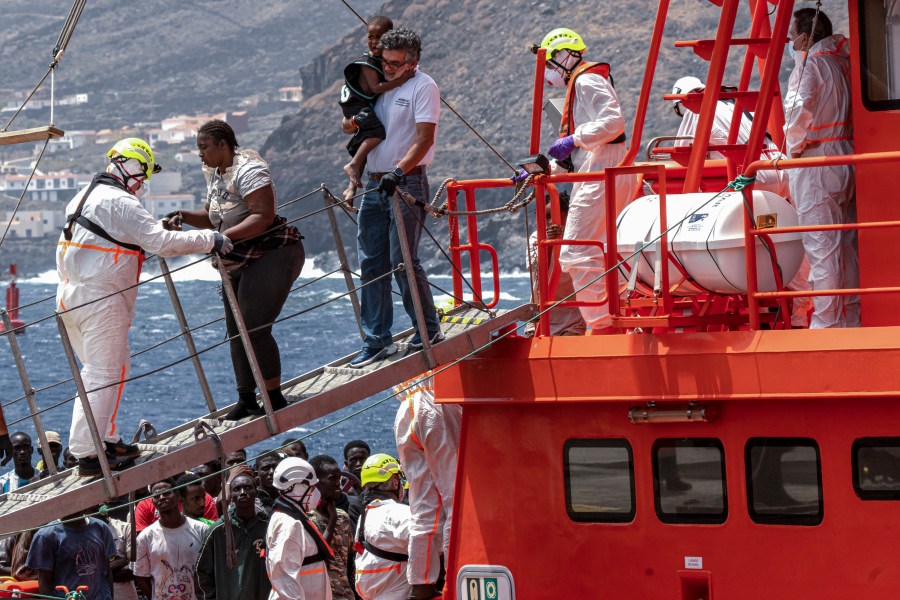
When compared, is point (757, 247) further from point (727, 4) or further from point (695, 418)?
point (727, 4)

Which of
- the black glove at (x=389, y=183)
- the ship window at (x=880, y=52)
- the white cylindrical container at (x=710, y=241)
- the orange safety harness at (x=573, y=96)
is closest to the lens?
the white cylindrical container at (x=710, y=241)

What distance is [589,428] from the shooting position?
27.3 feet

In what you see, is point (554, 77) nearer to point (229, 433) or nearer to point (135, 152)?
point (135, 152)

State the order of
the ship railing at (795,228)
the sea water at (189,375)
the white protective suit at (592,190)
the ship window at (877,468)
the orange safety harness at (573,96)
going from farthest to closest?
1. the sea water at (189,375)
2. the orange safety harness at (573,96)
3. the white protective suit at (592,190)
4. the ship window at (877,468)
5. the ship railing at (795,228)

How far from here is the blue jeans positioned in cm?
921

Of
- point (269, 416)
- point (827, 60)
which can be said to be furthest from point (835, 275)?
point (269, 416)

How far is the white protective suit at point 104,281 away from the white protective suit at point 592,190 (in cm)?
230

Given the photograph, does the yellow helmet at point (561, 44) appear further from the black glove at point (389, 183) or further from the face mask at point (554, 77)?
the black glove at point (389, 183)

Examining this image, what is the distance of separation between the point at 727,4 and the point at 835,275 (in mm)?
1708

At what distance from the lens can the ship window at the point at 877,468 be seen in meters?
7.62

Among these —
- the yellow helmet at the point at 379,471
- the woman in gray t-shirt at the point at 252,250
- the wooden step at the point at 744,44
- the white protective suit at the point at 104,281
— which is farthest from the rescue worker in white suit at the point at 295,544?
the wooden step at the point at 744,44

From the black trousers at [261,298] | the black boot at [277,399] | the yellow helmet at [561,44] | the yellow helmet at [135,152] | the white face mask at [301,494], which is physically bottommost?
the white face mask at [301,494]

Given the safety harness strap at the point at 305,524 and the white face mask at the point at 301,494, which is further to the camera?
the white face mask at the point at 301,494

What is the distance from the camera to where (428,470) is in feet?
32.5
